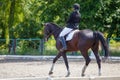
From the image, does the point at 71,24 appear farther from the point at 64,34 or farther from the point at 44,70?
the point at 44,70

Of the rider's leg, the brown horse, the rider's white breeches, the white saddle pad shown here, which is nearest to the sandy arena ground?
the brown horse

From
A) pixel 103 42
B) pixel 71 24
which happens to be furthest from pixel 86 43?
pixel 71 24

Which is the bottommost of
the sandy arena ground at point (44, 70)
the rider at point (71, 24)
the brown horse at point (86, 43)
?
the sandy arena ground at point (44, 70)

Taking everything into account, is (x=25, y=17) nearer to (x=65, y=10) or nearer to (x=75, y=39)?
(x=65, y=10)

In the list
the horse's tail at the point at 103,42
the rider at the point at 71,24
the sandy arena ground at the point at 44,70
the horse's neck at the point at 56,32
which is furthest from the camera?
the horse's neck at the point at 56,32

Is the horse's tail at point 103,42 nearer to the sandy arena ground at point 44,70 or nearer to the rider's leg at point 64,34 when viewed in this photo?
the rider's leg at point 64,34

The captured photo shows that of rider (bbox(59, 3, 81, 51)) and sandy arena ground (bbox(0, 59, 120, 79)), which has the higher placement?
rider (bbox(59, 3, 81, 51))

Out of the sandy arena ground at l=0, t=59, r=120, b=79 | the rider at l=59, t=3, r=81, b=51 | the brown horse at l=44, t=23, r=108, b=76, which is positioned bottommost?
the sandy arena ground at l=0, t=59, r=120, b=79

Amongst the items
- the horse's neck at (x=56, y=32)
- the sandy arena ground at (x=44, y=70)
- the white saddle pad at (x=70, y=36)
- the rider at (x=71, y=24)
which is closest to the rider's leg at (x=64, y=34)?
the rider at (x=71, y=24)

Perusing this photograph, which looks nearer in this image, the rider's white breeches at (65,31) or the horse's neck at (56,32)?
the rider's white breeches at (65,31)

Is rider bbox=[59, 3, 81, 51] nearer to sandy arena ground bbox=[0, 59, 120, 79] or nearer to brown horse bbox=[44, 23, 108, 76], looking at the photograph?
brown horse bbox=[44, 23, 108, 76]

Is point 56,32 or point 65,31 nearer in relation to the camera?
point 65,31

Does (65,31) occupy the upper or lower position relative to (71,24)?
lower

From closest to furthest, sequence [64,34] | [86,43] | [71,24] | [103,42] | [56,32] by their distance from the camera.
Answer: [103,42] → [86,43] → [71,24] → [64,34] → [56,32]
